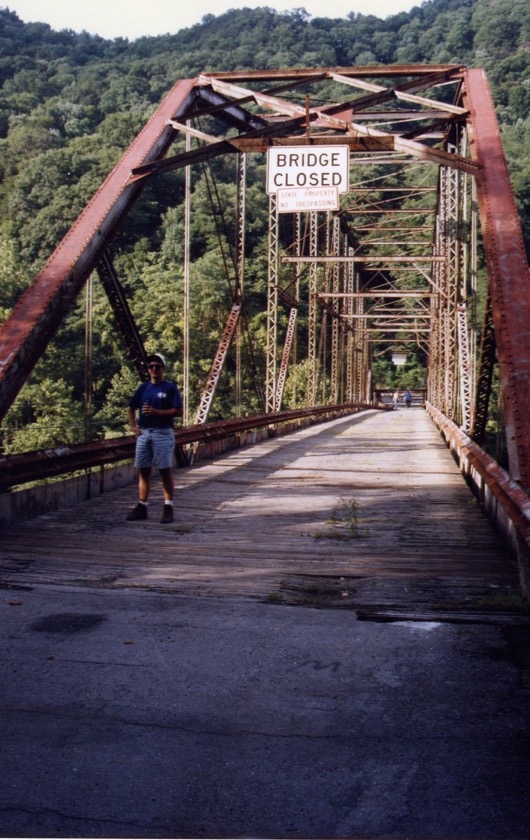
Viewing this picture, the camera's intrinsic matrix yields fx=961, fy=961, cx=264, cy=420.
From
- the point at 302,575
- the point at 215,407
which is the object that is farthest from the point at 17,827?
the point at 215,407

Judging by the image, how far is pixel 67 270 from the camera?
30.9 ft

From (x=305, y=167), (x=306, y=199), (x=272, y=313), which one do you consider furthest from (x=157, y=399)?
(x=272, y=313)

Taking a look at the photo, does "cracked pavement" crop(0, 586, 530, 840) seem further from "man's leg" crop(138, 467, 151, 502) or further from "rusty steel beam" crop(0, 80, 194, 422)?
"rusty steel beam" crop(0, 80, 194, 422)

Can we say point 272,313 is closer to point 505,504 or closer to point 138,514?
point 138,514

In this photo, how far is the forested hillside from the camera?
46.2 m

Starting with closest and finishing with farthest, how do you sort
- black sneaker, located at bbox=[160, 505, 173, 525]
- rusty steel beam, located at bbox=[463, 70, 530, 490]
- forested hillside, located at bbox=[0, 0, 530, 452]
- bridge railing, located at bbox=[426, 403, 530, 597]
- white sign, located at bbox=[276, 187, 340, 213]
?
bridge railing, located at bbox=[426, 403, 530, 597]
rusty steel beam, located at bbox=[463, 70, 530, 490]
black sneaker, located at bbox=[160, 505, 173, 525]
white sign, located at bbox=[276, 187, 340, 213]
forested hillside, located at bbox=[0, 0, 530, 452]

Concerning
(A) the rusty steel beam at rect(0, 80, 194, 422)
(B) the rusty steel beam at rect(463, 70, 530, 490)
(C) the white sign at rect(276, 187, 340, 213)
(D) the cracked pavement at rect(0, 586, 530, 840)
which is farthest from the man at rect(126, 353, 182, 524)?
(D) the cracked pavement at rect(0, 586, 530, 840)

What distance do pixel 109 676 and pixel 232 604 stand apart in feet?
4.07

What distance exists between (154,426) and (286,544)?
1936 mm

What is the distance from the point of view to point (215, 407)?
4278cm

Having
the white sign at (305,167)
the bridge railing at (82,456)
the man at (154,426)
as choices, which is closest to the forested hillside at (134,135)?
the bridge railing at (82,456)

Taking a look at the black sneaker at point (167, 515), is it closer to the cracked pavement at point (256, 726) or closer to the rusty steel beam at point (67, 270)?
the rusty steel beam at point (67, 270)

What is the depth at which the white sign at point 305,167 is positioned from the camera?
1103cm

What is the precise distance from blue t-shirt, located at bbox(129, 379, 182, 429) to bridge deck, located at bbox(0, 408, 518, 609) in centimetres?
85
